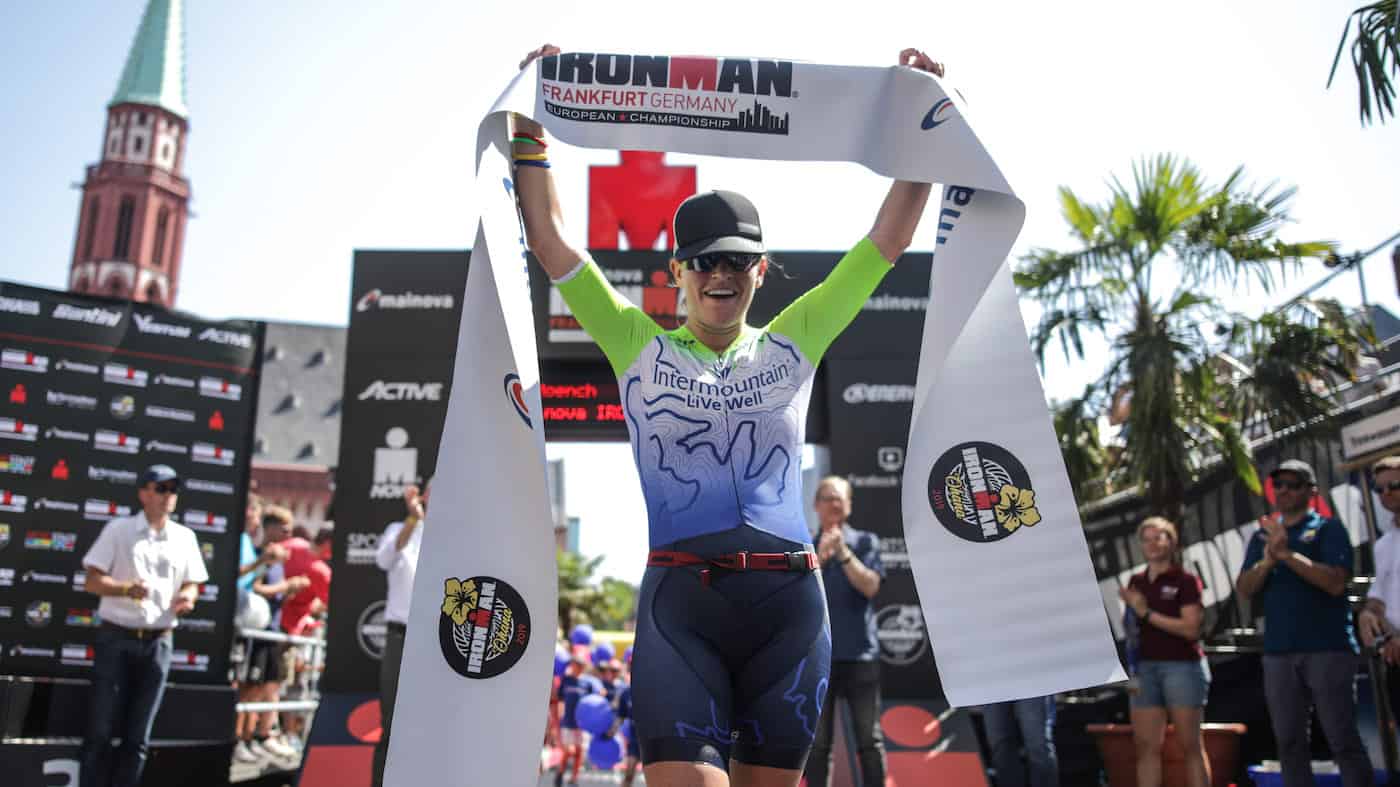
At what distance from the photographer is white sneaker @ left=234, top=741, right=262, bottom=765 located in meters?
9.45

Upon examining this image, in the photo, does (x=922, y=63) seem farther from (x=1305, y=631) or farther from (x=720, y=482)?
(x=1305, y=631)

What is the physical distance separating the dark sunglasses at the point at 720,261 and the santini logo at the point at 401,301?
7.60 m

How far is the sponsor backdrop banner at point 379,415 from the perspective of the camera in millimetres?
9398

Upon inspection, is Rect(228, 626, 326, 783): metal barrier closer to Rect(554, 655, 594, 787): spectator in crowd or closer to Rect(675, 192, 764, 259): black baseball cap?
Rect(554, 655, 594, 787): spectator in crowd

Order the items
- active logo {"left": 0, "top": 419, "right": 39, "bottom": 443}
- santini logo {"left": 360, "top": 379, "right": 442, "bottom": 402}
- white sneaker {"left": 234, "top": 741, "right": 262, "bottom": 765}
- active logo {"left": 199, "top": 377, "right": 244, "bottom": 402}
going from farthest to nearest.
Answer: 1. santini logo {"left": 360, "top": 379, "right": 442, "bottom": 402}
2. white sneaker {"left": 234, "top": 741, "right": 262, "bottom": 765}
3. active logo {"left": 199, "top": 377, "right": 244, "bottom": 402}
4. active logo {"left": 0, "top": 419, "right": 39, "bottom": 443}

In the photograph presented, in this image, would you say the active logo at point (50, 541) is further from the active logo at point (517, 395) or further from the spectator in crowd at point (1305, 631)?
the spectator in crowd at point (1305, 631)

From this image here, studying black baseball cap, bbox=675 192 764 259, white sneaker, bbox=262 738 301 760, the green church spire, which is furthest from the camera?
the green church spire

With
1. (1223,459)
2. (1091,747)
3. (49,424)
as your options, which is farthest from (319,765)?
(1223,459)

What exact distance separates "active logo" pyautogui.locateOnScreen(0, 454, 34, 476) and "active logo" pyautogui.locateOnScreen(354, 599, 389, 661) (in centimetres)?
277

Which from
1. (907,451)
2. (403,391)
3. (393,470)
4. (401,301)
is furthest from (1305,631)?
(401,301)

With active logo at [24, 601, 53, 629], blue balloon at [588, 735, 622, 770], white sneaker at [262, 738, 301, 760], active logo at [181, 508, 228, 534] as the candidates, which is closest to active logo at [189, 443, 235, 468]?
active logo at [181, 508, 228, 534]

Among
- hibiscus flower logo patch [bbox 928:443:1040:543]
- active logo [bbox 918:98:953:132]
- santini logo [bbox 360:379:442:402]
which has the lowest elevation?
hibiscus flower logo patch [bbox 928:443:1040:543]

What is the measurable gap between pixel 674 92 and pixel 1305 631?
5.00 meters

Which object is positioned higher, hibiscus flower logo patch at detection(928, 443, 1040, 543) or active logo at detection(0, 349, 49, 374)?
active logo at detection(0, 349, 49, 374)
